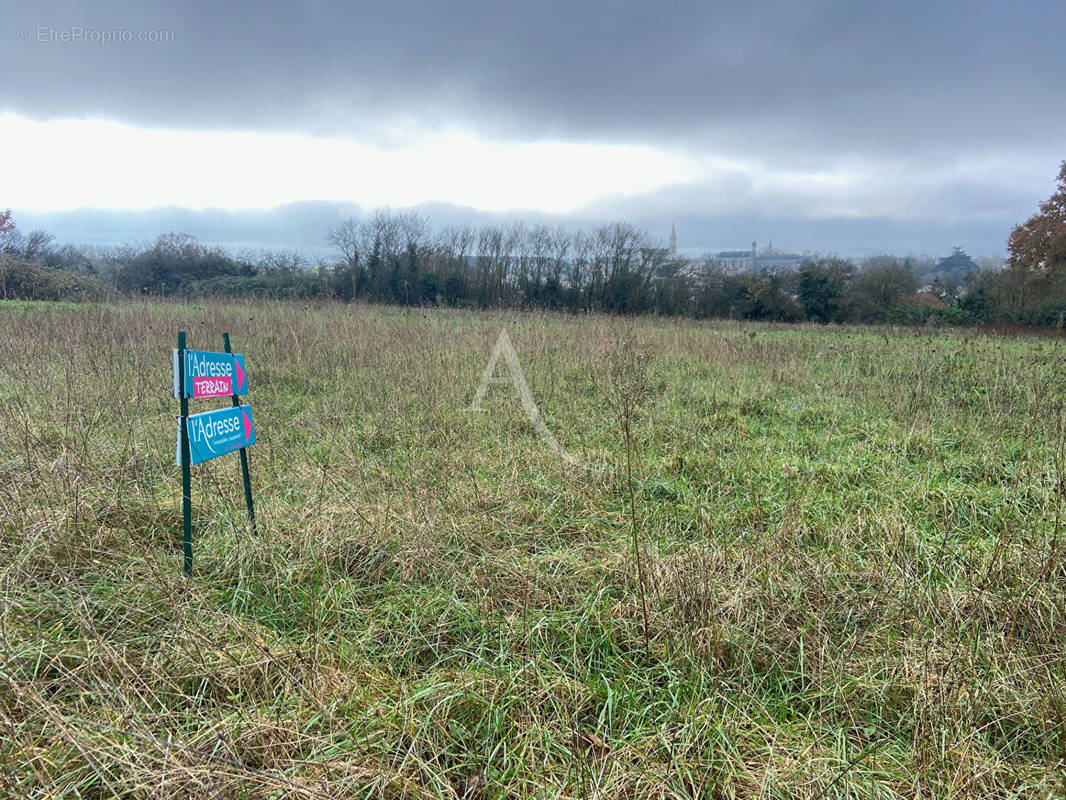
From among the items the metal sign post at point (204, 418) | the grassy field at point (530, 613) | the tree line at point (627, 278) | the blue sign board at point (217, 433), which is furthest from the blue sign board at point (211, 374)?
the tree line at point (627, 278)

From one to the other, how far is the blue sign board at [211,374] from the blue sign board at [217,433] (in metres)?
0.11

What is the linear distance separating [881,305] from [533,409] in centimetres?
2506

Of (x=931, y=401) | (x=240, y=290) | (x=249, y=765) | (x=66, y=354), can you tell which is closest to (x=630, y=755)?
(x=249, y=765)

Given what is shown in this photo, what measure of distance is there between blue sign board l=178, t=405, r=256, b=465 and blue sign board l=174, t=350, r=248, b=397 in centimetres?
11

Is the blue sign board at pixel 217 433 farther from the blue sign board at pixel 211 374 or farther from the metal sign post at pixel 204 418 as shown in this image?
the blue sign board at pixel 211 374

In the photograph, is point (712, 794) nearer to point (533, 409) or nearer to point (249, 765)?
point (249, 765)

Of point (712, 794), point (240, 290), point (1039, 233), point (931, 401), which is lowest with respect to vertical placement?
point (712, 794)

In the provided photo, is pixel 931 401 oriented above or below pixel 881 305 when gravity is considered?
below

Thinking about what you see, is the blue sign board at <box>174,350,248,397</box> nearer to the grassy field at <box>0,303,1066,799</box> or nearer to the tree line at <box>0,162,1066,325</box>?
the grassy field at <box>0,303,1066,799</box>

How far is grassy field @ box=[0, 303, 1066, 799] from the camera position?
1.63m

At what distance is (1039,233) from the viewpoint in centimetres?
2391

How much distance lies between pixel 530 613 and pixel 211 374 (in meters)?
1.95

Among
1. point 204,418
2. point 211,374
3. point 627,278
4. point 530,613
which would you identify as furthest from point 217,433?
point 627,278

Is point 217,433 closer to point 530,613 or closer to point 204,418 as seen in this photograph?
point 204,418
